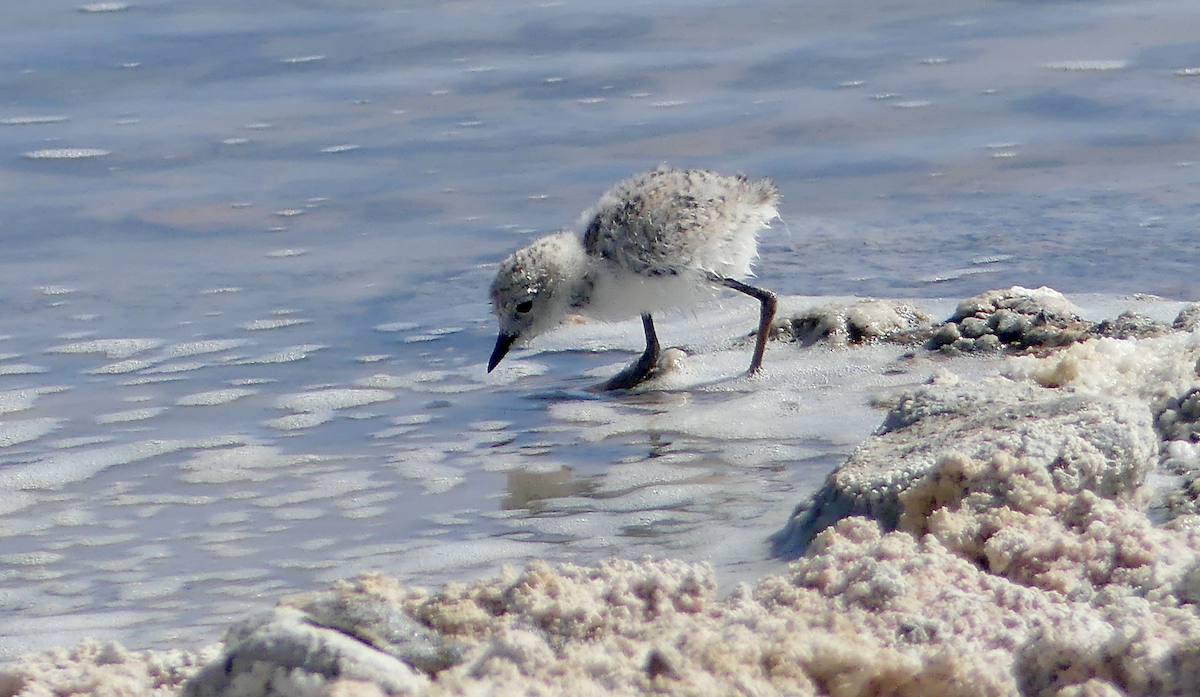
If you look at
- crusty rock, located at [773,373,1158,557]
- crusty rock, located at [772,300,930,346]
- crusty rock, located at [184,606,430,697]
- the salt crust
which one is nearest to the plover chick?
crusty rock, located at [772,300,930,346]

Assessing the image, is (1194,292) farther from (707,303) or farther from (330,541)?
(330,541)

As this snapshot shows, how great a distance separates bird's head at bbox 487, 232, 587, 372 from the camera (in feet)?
19.0

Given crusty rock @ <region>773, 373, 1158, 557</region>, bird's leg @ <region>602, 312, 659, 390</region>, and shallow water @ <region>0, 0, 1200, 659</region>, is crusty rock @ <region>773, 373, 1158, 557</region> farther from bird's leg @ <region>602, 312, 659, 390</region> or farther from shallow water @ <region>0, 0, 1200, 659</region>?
bird's leg @ <region>602, 312, 659, 390</region>

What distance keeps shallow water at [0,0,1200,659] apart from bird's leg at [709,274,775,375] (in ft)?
0.31

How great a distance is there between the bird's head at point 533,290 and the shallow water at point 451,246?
0.19m

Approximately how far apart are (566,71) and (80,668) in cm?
724

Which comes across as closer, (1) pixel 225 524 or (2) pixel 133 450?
(1) pixel 225 524

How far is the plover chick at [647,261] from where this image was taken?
574 cm

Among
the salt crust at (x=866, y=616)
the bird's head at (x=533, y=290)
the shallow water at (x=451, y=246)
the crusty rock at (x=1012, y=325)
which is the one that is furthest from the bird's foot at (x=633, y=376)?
the salt crust at (x=866, y=616)

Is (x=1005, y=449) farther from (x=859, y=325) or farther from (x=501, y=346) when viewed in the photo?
(x=501, y=346)

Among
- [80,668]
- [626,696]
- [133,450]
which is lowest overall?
[133,450]

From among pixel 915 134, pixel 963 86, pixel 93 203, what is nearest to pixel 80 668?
pixel 93 203

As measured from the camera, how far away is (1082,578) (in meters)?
2.77

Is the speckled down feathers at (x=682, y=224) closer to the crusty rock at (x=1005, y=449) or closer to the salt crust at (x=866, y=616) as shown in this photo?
the crusty rock at (x=1005, y=449)
